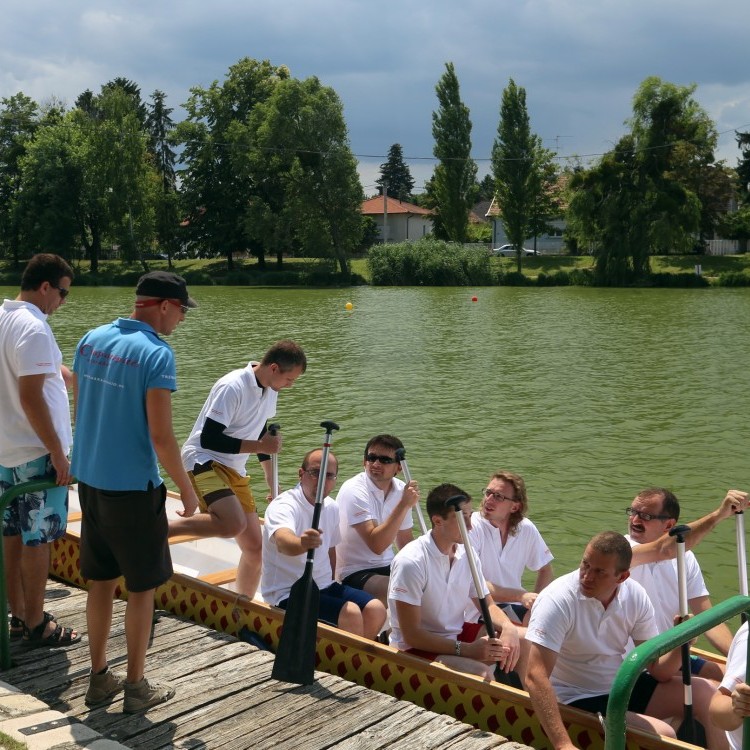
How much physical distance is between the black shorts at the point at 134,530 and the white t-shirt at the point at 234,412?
1.36m

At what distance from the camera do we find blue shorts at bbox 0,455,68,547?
468 centimetres

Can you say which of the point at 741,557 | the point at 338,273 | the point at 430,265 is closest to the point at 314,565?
the point at 741,557

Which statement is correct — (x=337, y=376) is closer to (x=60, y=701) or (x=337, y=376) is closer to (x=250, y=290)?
(x=60, y=701)

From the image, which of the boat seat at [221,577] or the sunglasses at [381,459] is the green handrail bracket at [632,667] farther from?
the boat seat at [221,577]

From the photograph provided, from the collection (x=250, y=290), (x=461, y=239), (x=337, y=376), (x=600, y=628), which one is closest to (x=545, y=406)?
(x=337, y=376)

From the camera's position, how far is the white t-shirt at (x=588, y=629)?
13.1ft

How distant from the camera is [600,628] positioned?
13.4 ft

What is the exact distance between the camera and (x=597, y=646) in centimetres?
407

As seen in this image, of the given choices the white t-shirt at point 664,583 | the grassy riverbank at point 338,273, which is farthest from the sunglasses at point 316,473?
the grassy riverbank at point 338,273

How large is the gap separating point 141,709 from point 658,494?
270 cm

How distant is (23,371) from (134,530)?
3.73 ft

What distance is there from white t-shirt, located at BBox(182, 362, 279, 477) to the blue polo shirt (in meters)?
1.44

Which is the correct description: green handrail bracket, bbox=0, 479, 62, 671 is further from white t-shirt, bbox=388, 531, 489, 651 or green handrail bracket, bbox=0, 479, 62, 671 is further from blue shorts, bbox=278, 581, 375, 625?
white t-shirt, bbox=388, 531, 489, 651

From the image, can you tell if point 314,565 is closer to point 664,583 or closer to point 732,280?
point 664,583
